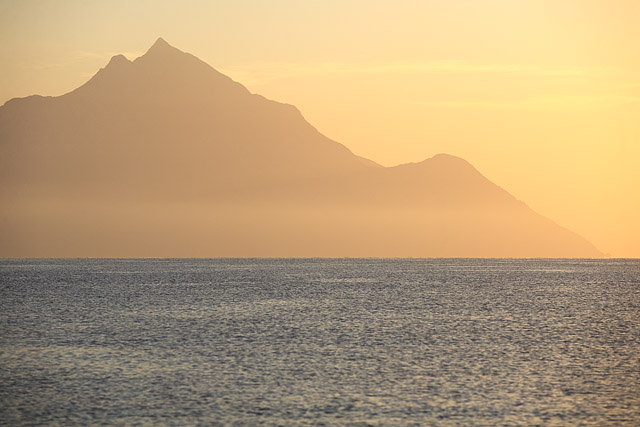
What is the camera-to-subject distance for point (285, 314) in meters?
92.1

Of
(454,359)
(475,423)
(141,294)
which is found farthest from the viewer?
(141,294)

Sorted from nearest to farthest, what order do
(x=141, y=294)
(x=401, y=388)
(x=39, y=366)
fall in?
(x=401, y=388) → (x=39, y=366) → (x=141, y=294)

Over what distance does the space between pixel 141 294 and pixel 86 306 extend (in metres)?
30.0

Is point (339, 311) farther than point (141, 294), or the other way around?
point (141, 294)

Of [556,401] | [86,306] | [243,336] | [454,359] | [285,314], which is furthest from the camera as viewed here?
[86,306]

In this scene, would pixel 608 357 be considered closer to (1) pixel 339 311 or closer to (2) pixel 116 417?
(2) pixel 116 417

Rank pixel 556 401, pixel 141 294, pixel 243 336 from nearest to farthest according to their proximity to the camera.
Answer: pixel 556 401, pixel 243 336, pixel 141 294

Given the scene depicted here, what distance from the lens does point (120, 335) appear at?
68688 millimetres

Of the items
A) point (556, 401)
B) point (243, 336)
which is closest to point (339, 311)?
point (243, 336)

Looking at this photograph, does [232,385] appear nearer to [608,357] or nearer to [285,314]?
[608,357]

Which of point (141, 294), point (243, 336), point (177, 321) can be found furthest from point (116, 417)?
point (141, 294)

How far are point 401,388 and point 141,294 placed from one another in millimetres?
97683

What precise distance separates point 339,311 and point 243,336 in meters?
29.4

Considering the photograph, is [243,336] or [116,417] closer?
[116,417]
